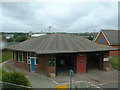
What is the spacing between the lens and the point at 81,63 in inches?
652

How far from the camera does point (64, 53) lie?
50.9ft

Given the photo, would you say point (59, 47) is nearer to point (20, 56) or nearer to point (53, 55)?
point (53, 55)

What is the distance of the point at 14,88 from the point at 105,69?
12354 mm

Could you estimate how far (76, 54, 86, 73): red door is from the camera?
16.4 metres

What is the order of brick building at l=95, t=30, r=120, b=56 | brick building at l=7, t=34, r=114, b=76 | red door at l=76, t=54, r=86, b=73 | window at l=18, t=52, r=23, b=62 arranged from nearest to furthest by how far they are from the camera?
brick building at l=7, t=34, r=114, b=76 < red door at l=76, t=54, r=86, b=73 < window at l=18, t=52, r=23, b=62 < brick building at l=95, t=30, r=120, b=56

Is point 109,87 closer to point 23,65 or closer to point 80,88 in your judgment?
point 80,88

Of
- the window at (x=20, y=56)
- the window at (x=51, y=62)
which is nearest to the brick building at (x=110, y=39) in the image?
the window at (x=51, y=62)

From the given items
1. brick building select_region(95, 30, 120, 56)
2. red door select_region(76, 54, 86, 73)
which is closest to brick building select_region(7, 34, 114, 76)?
red door select_region(76, 54, 86, 73)

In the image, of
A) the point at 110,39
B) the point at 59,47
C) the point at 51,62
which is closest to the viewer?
the point at 51,62

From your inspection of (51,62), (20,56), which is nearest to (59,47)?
(51,62)

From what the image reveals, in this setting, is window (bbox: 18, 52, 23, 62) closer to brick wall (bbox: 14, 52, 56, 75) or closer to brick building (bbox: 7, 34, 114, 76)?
brick building (bbox: 7, 34, 114, 76)

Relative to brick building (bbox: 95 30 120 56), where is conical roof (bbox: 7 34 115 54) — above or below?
below

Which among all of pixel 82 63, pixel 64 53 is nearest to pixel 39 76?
pixel 64 53

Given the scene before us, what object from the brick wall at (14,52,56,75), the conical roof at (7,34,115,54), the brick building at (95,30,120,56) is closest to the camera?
the brick wall at (14,52,56,75)
